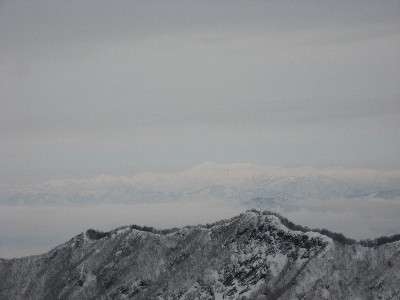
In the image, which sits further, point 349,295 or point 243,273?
point 243,273

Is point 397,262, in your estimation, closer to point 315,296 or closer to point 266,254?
point 315,296

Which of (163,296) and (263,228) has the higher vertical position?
(263,228)

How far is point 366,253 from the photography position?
180375mm

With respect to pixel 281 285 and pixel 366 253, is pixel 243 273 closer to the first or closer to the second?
pixel 281 285

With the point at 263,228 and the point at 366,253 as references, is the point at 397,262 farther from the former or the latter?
the point at 263,228

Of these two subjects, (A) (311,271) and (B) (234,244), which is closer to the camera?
(A) (311,271)

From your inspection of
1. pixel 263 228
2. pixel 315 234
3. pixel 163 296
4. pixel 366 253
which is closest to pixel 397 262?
pixel 366 253

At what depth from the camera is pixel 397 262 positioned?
569 ft

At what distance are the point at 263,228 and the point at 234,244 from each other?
812cm

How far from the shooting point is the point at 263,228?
19700 cm

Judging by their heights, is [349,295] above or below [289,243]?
below

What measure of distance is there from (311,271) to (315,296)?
6165mm

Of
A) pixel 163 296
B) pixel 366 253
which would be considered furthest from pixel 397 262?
pixel 163 296

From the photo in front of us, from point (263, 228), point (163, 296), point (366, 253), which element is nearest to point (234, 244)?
point (263, 228)
